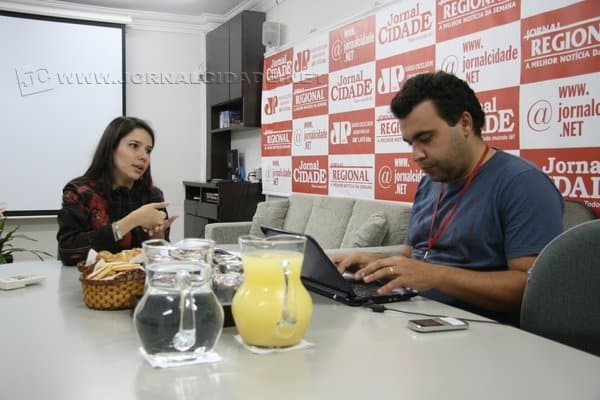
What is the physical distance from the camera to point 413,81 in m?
1.72

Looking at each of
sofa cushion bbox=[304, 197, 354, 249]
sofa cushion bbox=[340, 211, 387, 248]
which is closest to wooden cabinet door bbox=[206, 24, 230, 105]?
sofa cushion bbox=[304, 197, 354, 249]

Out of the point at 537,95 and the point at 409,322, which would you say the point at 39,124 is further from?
the point at 409,322

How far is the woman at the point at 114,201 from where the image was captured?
1.76 meters

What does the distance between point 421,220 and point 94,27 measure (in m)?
4.84

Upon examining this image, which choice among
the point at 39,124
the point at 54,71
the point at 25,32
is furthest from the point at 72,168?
the point at 25,32

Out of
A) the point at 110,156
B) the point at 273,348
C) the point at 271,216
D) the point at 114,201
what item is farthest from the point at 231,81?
the point at 273,348

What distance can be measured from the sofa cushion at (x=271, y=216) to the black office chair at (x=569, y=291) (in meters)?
3.10

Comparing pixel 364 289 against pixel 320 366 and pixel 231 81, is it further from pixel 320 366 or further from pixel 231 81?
pixel 231 81

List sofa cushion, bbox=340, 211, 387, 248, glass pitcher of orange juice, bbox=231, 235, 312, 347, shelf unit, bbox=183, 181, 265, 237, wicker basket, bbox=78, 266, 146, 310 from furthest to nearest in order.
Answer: shelf unit, bbox=183, 181, 265, 237
sofa cushion, bbox=340, 211, 387, 248
wicker basket, bbox=78, 266, 146, 310
glass pitcher of orange juice, bbox=231, 235, 312, 347

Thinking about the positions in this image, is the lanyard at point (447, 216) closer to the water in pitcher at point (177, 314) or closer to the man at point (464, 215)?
the man at point (464, 215)

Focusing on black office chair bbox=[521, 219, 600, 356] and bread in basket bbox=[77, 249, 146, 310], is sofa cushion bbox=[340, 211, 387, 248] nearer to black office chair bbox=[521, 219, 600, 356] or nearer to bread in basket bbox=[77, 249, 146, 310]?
black office chair bbox=[521, 219, 600, 356]

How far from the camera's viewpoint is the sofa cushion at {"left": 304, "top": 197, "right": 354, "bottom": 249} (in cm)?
355

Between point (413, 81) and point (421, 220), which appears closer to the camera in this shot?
point (413, 81)

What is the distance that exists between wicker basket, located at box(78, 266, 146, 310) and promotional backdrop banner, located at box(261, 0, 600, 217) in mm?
1700
